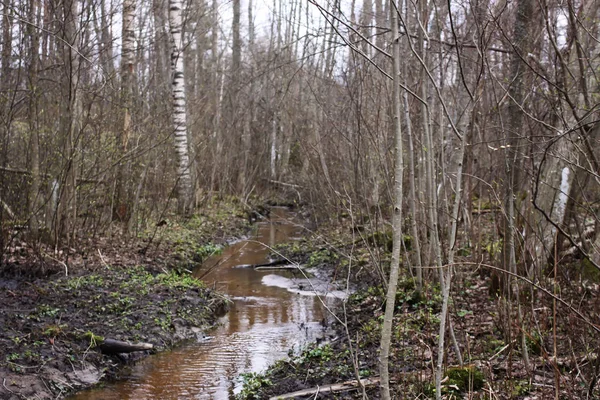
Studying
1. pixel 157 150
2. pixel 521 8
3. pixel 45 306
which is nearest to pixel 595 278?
pixel 521 8

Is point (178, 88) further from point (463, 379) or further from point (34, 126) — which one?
point (463, 379)

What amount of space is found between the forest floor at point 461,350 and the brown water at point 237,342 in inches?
14.3

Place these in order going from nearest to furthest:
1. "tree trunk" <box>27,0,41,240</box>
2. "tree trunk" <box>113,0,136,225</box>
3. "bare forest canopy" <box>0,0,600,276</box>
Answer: "bare forest canopy" <box>0,0,600,276</box> → "tree trunk" <box>27,0,41,240</box> → "tree trunk" <box>113,0,136,225</box>

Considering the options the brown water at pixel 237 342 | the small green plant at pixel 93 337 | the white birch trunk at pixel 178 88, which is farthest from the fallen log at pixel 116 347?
the white birch trunk at pixel 178 88

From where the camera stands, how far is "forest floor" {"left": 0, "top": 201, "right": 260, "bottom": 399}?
496cm

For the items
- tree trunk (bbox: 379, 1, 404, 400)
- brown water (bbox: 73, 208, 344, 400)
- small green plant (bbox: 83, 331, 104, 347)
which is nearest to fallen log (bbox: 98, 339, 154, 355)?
small green plant (bbox: 83, 331, 104, 347)

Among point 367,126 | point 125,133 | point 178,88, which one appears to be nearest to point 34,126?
point 125,133

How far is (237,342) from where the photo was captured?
6371 mm

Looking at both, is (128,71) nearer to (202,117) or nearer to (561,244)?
(202,117)

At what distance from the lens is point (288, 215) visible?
56.5ft

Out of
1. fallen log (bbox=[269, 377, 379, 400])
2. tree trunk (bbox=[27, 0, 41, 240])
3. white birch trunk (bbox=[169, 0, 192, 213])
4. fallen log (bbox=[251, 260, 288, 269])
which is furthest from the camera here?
white birch trunk (bbox=[169, 0, 192, 213])

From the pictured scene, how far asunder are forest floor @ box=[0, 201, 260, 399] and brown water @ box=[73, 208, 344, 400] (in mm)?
254

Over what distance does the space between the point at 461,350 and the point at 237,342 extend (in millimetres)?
2688

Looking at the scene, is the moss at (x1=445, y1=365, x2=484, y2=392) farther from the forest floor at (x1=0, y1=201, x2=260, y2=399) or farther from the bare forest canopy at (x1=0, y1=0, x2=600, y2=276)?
the forest floor at (x1=0, y1=201, x2=260, y2=399)
